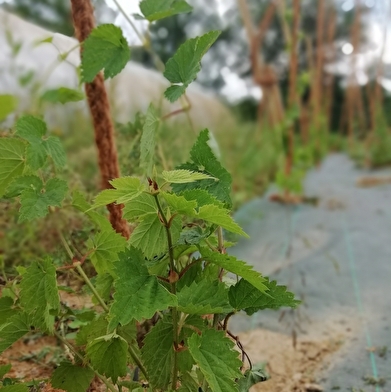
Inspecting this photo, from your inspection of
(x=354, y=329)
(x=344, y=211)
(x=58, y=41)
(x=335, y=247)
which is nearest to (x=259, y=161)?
(x=344, y=211)

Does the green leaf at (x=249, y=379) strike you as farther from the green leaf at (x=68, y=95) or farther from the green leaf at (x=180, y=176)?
the green leaf at (x=68, y=95)

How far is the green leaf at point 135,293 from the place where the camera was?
48cm

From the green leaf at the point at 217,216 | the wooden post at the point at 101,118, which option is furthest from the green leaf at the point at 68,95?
the green leaf at the point at 217,216

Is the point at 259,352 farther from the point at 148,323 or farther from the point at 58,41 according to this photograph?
the point at 58,41

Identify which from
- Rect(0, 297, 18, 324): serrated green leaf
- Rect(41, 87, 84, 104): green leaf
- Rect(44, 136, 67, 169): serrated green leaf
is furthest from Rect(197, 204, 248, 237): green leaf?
Rect(41, 87, 84, 104): green leaf

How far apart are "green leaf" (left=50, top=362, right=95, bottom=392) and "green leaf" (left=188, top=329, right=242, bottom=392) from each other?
21cm

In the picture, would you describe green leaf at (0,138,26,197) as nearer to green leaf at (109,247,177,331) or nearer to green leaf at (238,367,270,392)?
green leaf at (109,247,177,331)

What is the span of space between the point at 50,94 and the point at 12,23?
2.24 m

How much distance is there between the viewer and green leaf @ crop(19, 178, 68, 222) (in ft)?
1.81

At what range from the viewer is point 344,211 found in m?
2.63

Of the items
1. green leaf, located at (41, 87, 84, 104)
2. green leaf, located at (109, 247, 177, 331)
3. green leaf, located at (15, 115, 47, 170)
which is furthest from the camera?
green leaf, located at (41, 87, 84, 104)

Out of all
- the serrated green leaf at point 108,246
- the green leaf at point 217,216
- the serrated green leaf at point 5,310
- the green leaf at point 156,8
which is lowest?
the serrated green leaf at point 5,310

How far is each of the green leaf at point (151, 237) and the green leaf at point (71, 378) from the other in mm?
216

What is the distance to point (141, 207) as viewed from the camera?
550 millimetres
